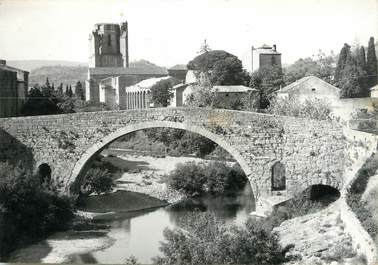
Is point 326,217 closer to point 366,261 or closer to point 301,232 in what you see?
point 301,232

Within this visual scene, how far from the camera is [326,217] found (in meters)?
9.63

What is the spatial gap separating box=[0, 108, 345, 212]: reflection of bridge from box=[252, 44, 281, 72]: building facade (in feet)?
4.98

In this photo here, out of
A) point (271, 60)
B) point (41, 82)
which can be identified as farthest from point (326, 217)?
point (41, 82)

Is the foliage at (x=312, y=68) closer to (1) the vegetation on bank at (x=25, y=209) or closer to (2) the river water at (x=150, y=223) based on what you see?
(2) the river water at (x=150, y=223)

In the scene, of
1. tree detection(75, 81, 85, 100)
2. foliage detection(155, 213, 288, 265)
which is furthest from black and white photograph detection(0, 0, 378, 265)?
tree detection(75, 81, 85, 100)

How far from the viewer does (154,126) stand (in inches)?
472

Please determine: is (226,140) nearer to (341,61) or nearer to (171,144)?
(341,61)

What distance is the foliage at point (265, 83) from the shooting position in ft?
49.0

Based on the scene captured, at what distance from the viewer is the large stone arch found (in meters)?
11.5

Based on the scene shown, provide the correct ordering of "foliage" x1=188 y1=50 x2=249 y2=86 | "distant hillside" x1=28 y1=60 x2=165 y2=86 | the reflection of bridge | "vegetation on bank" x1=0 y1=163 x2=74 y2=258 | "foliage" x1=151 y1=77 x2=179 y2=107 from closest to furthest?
"vegetation on bank" x1=0 y1=163 x2=74 y2=258 < the reflection of bridge < "foliage" x1=188 y1=50 x2=249 y2=86 < "distant hillside" x1=28 y1=60 x2=165 y2=86 < "foliage" x1=151 y1=77 x2=179 y2=107

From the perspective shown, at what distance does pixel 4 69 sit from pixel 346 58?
7252 millimetres

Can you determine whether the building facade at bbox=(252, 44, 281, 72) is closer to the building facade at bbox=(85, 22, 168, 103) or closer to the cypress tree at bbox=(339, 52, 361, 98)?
the cypress tree at bbox=(339, 52, 361, 98)

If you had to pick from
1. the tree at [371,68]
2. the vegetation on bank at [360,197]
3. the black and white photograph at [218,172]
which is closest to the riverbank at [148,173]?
the black and white photograph at [218,172]

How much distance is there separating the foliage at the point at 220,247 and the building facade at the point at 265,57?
12.9ft
